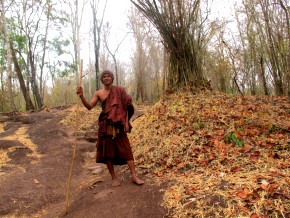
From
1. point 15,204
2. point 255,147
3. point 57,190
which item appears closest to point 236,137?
point 255,147

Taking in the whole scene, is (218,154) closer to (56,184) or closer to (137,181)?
(137,181)

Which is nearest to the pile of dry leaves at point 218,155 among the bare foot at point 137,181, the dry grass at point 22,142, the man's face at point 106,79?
the bare foot at point 137,181

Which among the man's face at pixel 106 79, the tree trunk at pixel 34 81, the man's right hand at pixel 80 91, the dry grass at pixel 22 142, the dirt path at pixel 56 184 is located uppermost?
the tree trunk at pixel 34 81

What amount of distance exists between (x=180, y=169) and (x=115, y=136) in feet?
2.97

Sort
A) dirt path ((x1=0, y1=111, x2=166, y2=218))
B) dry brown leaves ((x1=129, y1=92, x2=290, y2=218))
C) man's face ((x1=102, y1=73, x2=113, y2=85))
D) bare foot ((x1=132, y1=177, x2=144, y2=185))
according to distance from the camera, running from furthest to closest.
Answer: man's face ((x1=102, y1=73, x2=113, y2=85)) < bare foot ((x1=132, y1=177, x2=144, y2=185)) < dirt path ((x1=0, y1=111, x2=166, y2=218)) < dry brown leaves ((x1=129, y1=92, x2=290, y2=218))

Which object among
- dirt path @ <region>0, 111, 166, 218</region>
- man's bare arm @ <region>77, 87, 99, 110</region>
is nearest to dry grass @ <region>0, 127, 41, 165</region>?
dirt path @ <region>0, 111, 166, 218</region>

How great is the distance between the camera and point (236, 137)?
340 centimetres

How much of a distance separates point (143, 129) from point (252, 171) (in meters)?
2.63

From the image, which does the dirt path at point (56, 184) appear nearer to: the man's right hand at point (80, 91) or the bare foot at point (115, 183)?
the bare foot at point (115, 183)

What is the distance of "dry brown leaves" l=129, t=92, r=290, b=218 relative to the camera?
196 cm

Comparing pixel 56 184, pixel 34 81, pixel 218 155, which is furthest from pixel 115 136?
pixel 34 81

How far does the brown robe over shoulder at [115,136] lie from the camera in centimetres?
311

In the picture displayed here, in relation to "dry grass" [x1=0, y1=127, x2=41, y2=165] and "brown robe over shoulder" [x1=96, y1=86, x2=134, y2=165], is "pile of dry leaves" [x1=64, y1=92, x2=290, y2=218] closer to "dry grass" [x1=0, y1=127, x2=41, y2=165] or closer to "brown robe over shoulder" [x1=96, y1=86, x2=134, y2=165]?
"brown robe over shoulder" [x1=96, y1=86, x2=134, y2=165]

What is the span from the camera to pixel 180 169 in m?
3.10
